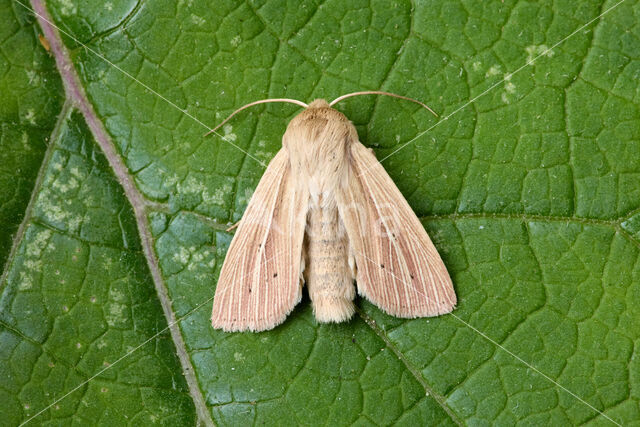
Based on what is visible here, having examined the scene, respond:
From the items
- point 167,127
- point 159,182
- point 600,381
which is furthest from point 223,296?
point 600,381

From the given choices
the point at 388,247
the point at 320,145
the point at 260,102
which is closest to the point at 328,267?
the point at 388,247

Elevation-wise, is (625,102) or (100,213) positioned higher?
(100,213)

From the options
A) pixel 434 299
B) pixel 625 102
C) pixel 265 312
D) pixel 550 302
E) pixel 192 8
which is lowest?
pixel 550 302

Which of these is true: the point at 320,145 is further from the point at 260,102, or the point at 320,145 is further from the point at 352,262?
the point at 352,262

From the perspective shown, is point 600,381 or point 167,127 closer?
point 600,381

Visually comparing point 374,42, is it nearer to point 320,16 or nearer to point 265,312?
point 320,16

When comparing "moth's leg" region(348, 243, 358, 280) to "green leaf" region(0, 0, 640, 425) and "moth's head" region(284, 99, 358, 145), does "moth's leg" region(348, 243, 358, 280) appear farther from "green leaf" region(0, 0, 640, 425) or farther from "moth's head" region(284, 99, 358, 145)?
"moth's head" region(284, 99, 358, 145)
